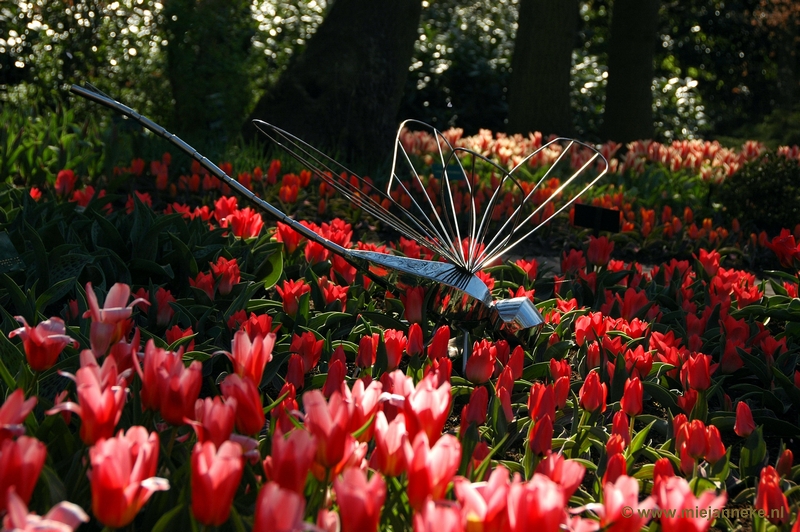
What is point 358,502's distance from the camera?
1057mm

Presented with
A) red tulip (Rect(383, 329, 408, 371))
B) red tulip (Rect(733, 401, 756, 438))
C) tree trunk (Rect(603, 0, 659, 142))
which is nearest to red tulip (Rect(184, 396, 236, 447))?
red tulip (Rect(383, 329, 408, 371))

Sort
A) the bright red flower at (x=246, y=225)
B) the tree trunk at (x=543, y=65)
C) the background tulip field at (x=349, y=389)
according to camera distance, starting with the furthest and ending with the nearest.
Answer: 1. the tree trunk at (x=543, y=65)
2. the bright red flower at (x=246, y=225)
3. the background tulip field at (x=349, y=389)

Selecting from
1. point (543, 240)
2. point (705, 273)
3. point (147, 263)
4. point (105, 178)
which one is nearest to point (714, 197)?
point (543, 240)

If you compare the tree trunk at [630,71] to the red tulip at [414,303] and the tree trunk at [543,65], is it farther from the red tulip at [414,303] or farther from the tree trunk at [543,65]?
the red tulip at [414,303]

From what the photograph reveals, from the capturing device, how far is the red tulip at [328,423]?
125 cm

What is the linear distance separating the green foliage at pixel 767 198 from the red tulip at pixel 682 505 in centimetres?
565

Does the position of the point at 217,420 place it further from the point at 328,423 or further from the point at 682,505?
the point at 682,505

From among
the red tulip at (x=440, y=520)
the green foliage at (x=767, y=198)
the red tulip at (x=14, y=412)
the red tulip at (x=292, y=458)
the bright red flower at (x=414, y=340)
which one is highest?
the green foliage at (x=767, y=198)

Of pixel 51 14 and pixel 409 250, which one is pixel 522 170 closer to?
pixel 409 250

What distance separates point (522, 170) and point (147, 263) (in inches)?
187

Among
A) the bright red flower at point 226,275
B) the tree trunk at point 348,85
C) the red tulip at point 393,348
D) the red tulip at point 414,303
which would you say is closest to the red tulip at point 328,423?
the red tulip at point 393,348

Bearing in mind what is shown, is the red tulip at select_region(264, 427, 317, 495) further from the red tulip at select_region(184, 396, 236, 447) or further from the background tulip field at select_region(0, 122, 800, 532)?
the red tulip at select_region(184, 396, 236, 447)

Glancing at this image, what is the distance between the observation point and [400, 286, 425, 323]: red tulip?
276cm

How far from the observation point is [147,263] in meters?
3.12
